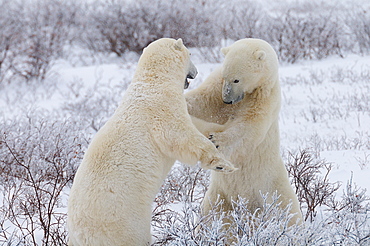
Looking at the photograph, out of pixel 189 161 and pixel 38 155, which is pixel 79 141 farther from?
pixel 189 161

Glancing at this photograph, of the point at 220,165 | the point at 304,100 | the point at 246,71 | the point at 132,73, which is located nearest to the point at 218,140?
the point at 220,165

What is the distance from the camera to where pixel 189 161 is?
1.95m

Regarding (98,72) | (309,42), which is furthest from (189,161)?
(309,42)

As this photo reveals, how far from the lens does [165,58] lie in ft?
7.11

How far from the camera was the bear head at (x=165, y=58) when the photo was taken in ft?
7.02

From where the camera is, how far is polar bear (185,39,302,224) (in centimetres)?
221

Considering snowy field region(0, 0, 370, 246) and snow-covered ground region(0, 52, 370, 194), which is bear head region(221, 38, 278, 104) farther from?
snow-covered ground region(0, 52, 370, 194)

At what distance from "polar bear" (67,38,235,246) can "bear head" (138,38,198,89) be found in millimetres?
90

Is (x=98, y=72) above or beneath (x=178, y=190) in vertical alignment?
above

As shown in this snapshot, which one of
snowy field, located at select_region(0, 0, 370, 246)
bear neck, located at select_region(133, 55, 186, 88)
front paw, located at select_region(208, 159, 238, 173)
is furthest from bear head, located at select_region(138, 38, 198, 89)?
snowy field, located at select_region(0, 0, 370, 246)

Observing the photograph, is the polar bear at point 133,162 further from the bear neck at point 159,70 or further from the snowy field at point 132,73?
the snowy field at point 132,73

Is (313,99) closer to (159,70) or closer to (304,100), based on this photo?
(304,100)

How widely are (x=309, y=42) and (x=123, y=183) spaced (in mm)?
10693

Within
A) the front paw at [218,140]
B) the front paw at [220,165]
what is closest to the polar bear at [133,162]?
the front paw at [220,165]
